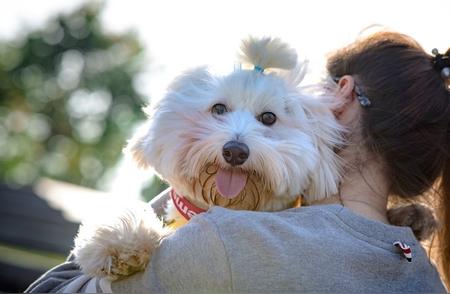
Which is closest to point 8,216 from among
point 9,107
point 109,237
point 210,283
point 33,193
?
point 33,193

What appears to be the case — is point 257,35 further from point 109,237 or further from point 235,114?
point 109,237

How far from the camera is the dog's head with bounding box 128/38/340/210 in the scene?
2.42 meters

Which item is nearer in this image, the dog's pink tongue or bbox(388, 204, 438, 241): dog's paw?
the dog's pink tongue

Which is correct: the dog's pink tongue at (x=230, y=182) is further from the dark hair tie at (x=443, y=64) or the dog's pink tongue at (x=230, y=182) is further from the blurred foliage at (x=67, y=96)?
the blurred foliage at (x=67, y=96)

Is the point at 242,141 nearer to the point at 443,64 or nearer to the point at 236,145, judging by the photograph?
the point at 236,145

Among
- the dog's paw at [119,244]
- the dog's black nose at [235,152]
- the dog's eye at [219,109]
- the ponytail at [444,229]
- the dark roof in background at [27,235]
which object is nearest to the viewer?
the dog's paw at [119,244]

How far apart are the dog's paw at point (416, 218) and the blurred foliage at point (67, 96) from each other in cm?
2212

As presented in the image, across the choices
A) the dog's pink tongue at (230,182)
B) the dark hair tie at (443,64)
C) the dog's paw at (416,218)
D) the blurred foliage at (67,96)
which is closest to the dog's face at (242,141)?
the dog's pink tongue at (230,182)

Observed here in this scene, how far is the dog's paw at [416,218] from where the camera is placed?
8.61ft

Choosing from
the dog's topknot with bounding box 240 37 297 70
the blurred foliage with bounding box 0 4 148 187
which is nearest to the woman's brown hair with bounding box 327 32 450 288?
the dog's topknot with bounding box 240 37 297 70

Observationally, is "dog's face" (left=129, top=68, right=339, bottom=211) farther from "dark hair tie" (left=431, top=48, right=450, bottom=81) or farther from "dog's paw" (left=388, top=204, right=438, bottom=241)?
"dark hair tie" (left=431, top=48, right=450, bottom=81)

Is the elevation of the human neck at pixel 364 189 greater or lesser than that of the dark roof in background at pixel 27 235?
greater

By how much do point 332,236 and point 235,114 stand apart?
0.53 metres

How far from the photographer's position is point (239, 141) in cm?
239
